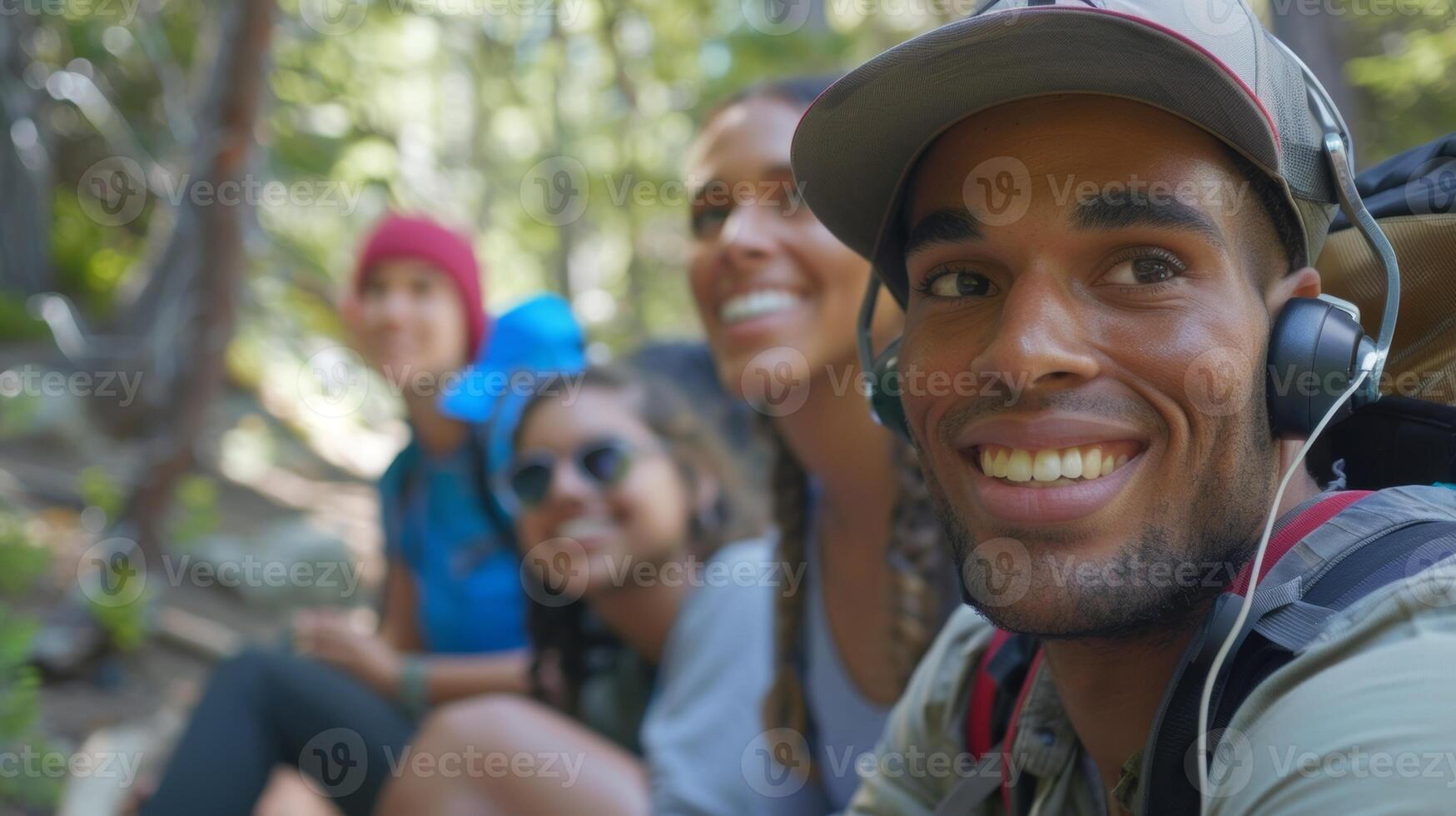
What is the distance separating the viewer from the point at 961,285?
1460 millimetres

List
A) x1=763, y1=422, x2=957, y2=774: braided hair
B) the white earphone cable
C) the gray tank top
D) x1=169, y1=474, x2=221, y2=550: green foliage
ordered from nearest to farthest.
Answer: the white earphone cable → x1=763, y1=422, x2=957, y2=774: braided hair → the gray tank top → x1=169, y1=474, x2=221, y2=550: green foliage

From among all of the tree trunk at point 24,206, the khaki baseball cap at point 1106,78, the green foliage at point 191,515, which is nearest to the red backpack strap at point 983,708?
the khaki baseball cap at point 1106,78

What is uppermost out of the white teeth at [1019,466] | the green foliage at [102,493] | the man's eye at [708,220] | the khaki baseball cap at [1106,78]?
the khaki baseball cap at [1106,78]

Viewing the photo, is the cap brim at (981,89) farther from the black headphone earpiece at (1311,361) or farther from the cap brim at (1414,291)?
the cap brim at (1414,291)

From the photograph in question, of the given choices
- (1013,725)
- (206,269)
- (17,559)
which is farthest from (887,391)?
(206,269)

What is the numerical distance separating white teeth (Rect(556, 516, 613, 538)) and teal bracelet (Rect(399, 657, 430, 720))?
2.59 feet

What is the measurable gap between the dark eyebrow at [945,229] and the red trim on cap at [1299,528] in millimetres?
481

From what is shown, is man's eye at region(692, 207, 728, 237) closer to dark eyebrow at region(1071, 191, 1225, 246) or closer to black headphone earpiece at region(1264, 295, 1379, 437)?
dark eyebrow at region(1071, 191, 1225, 246)

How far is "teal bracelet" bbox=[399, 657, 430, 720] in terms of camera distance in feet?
11.8

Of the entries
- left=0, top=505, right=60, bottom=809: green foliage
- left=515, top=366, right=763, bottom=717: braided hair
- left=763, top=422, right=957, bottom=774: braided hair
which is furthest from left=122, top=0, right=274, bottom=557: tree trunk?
left=763, top=422, right=957, bottom=774: braided hair

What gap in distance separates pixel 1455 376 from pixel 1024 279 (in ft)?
1.87

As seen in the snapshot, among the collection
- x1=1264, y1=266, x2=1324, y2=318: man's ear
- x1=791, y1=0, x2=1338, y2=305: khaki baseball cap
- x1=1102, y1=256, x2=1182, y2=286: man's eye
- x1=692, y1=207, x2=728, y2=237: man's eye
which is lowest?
x1=1102, y1=256, x2=1182, y2=286: man's eye

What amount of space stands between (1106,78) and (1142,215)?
17 cm

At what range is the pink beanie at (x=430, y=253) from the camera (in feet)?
14.8
